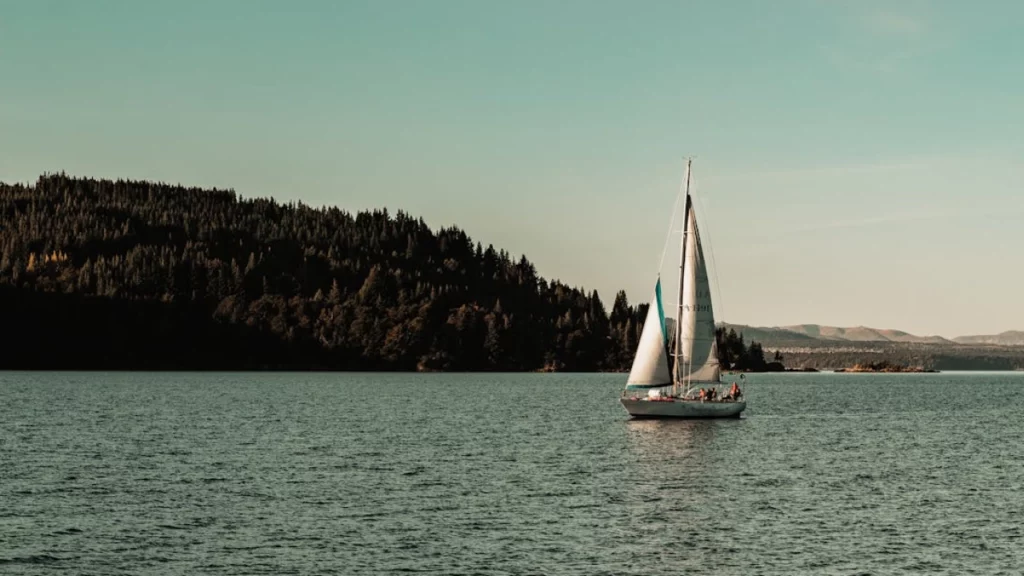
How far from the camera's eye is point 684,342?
4397 inches

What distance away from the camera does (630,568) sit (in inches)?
1832

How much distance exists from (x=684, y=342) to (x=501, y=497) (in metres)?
50.1

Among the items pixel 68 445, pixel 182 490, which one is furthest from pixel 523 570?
pixel 68 445

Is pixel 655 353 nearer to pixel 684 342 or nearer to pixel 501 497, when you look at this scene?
pixel 684 342

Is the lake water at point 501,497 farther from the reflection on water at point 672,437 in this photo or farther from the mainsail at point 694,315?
the mainsail at point 694,315

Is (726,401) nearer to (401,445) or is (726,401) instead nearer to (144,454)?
(401,445)

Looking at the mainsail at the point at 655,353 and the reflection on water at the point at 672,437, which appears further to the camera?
the mainsail at the point at 655,353

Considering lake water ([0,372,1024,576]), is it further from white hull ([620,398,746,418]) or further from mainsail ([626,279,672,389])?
mainsail ([626,279,672,389])

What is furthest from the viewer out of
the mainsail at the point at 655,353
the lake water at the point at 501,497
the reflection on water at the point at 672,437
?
the mainsail at the point at 655,353

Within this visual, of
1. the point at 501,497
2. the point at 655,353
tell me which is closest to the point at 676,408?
the point at 655,353

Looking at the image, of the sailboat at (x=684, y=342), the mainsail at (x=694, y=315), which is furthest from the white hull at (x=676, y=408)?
the mainsail at (x=694, y=315)

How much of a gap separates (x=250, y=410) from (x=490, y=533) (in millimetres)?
95544

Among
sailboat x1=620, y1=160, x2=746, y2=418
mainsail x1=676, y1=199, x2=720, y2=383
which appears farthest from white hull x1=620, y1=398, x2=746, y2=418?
mainsail x1=676, y1=199, x2=720, y2=383

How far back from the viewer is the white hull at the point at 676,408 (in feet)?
368
